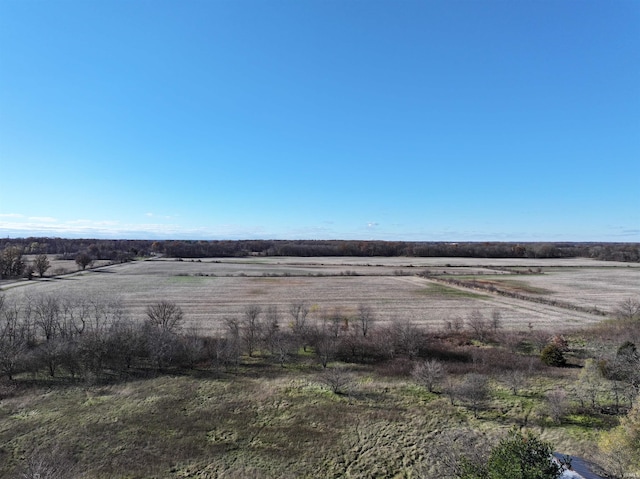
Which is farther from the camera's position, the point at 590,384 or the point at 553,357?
the point at 553,357

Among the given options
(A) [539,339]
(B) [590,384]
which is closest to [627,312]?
(A) [539,339]

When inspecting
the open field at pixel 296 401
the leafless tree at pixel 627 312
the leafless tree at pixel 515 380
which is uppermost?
the leafless tree at pixel 627 312

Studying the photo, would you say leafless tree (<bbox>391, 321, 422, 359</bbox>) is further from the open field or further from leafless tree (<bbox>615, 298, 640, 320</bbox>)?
leafless tree (<bbox>615, 298, 640, 320</bbox>)

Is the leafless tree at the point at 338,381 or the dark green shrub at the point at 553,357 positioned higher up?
the dark green shrub at the point at 553,357

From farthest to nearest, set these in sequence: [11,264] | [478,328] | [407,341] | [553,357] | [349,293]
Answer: [11,264], [349,293], [478,328], [407,341], [553,357]

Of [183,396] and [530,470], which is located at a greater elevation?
[530,470]

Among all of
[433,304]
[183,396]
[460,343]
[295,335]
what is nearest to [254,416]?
[183,396]

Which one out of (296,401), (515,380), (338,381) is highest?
(515,380)

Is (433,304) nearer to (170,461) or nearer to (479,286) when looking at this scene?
(479,286)

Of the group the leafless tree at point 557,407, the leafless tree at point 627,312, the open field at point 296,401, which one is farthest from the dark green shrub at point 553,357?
the leafless tree at point 627,312

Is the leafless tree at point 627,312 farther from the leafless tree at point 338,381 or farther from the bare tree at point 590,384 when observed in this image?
the leafless tree at point 338,381

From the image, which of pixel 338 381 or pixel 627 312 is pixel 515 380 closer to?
pixel 338 381
